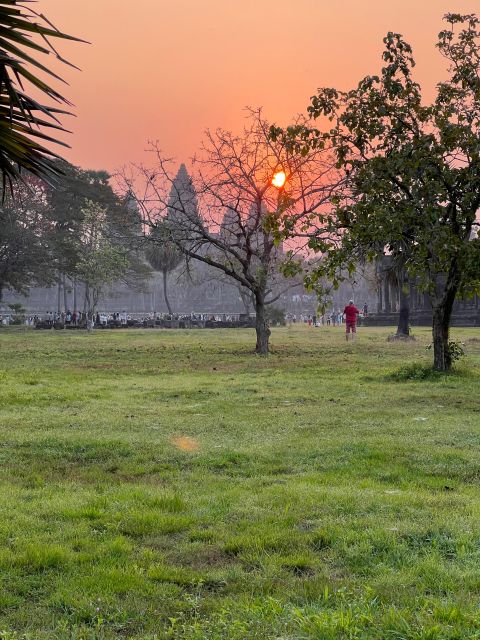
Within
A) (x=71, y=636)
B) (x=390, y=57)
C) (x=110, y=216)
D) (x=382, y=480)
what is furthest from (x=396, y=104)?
(x=110, y=216)

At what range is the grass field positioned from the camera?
12.0 feet

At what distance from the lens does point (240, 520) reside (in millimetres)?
5309

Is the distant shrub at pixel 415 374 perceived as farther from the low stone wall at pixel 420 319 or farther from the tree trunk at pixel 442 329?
the low stone wall at pixel 420 319

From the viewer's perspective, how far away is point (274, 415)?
420 inches

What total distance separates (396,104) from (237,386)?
685 cm

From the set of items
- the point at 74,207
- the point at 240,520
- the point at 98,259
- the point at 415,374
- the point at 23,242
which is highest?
the point at 74,207

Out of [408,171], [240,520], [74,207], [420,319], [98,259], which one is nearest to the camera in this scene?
[240,520]

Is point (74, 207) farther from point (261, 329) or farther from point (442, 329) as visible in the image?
point (442, 329)

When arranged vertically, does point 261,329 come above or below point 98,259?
below

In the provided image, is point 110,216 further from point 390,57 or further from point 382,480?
point 382,480

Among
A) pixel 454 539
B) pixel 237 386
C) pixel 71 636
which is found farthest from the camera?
pixel 237 386

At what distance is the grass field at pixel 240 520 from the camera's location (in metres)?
3.64

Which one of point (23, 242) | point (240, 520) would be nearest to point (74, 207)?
point (23, 242)

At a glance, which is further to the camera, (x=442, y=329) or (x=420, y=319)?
(x=420, y=319)
